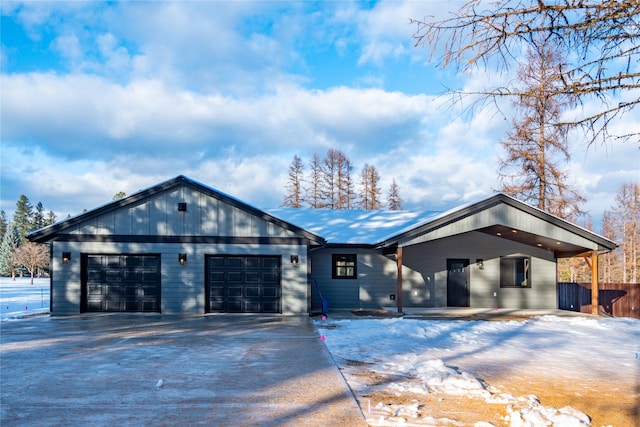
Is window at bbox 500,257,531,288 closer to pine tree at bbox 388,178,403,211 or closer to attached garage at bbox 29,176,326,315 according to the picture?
attached garage at bbox 29,176,326,315

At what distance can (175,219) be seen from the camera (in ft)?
50.0

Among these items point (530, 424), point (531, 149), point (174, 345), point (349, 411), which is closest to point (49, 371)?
point (174, 345)

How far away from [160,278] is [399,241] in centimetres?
787

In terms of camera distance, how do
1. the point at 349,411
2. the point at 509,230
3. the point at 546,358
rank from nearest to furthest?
the point at 349,411
the point at 546,358
the point at 509,230

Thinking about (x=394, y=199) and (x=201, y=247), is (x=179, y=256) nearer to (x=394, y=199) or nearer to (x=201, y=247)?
(x=201, y=247)

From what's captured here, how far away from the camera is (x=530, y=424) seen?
4902mm

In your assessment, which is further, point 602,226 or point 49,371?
point 602,226

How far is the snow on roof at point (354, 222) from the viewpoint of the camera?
685 inches

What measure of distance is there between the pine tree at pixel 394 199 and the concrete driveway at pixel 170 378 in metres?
26.1

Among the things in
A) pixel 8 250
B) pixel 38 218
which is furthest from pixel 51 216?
pixel 8 250

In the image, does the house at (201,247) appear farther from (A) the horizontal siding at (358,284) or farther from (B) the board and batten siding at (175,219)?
(A) the horizontal siding at (358,284)

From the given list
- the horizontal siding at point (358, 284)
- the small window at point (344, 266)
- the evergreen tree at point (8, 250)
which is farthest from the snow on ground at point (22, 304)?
the evergreen tree at point (8, 250)

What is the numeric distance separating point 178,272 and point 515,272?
12.7 m

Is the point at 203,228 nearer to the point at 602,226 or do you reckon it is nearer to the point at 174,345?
the point at 174,345
